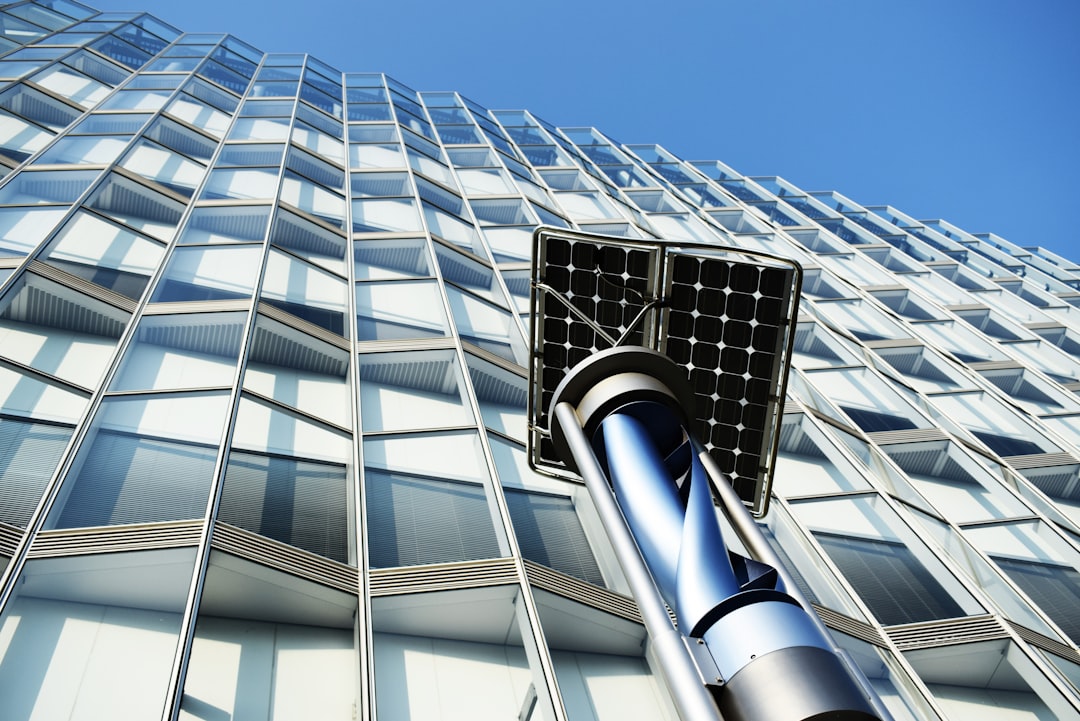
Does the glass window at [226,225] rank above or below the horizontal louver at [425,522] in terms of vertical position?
above

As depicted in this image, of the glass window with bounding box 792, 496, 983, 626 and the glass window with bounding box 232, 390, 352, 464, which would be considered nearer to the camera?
the glass window with bounding box 232, 390, 352, 464

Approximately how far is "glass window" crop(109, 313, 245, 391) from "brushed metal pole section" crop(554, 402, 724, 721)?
8.98 metres

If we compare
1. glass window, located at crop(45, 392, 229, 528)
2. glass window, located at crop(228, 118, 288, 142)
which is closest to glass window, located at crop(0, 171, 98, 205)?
glass window, located at crop(45, 392, 229, 528)

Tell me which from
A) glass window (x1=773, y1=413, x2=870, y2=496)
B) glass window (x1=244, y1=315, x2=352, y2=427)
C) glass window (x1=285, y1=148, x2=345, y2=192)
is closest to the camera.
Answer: glass window (x1=244, y1=315, x2=352, y2=427)

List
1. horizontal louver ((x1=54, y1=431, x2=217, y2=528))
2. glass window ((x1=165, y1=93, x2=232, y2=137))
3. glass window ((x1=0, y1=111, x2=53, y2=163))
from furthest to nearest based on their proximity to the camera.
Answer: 1. glass window ((x1=165, y1=93, x2=232, y2=137))
2. glass window ((x1=0, y1=111, x2=53, y2=163))
3. horizontal louver ((x1=54, y1=431, x2=217, y2=528))

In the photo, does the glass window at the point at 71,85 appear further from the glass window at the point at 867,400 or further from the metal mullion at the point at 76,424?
the glass window at the point at 867,400

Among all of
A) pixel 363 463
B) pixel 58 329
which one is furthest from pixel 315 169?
pixel 363 463

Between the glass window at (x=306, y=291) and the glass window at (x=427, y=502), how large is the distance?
4417 mm

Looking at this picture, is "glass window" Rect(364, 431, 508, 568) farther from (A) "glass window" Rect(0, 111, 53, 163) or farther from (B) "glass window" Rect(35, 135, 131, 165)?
(A) "glass window" Rect(0, 111, 53, 163)

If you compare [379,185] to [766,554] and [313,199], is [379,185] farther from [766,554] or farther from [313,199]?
[766,554]

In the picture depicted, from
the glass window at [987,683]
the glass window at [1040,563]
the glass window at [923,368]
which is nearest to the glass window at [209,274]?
the glass window at [987,683]

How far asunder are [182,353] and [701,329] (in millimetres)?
9613

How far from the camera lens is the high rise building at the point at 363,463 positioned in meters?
7.93

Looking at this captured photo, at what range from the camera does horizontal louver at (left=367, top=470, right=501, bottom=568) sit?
32.0 ft
